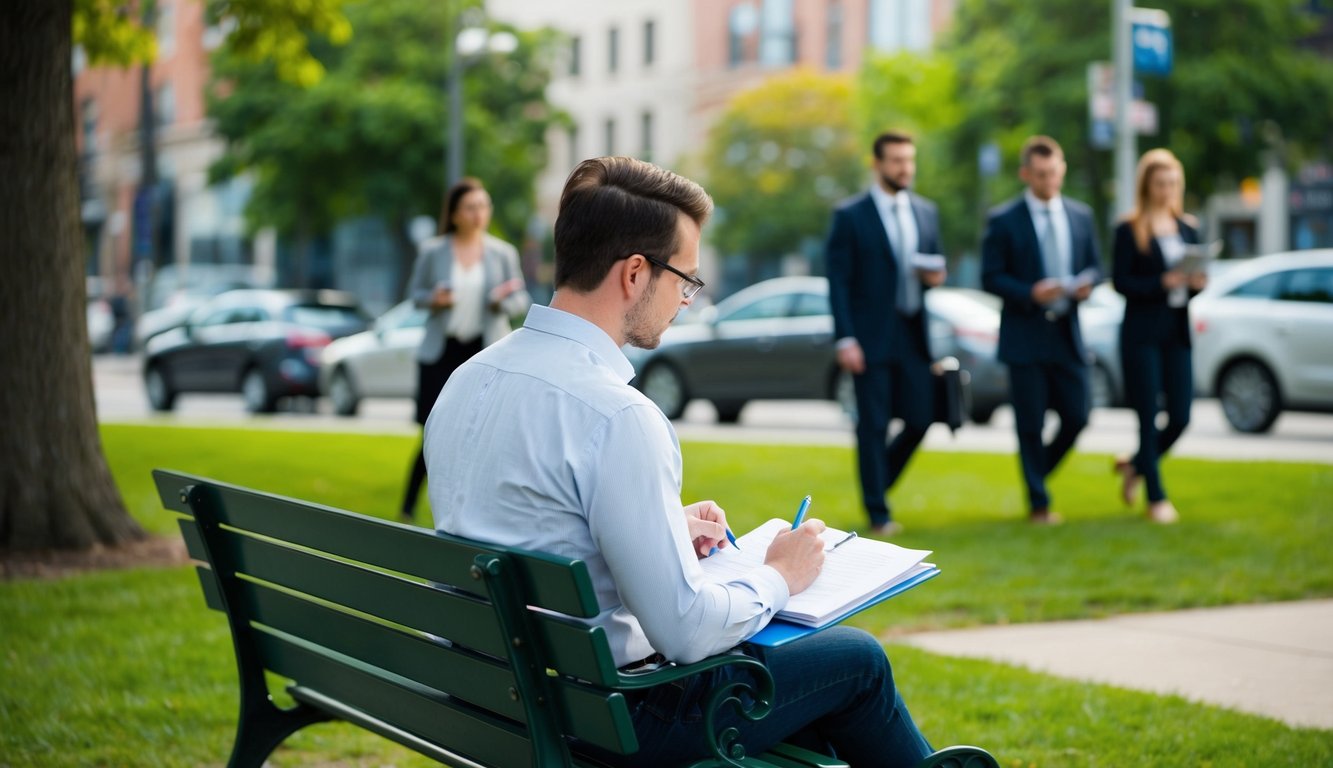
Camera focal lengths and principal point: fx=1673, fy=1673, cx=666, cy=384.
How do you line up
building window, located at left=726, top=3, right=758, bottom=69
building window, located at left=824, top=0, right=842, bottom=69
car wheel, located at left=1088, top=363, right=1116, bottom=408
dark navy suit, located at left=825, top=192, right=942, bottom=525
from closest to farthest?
dark navy suit, located at left=825, top=192, right=942, bottom=525, car wheel, located at left=1088, top=363, right=1116, bottom=408, building window, located at left=824, top=0, right=842, bottom=69, building window, located at left=726, top=3, right=758, bottom=69

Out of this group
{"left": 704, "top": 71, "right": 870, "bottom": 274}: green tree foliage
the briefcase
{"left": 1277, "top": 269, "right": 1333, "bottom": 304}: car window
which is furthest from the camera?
{"left": 704, "top": 71, "right": 870, "bottom": 274}: green tree foliage

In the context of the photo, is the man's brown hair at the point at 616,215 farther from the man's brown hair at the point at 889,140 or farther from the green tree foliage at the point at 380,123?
the green tree foliage at the point at 380,123

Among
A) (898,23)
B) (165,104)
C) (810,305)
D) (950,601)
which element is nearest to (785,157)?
(898,23)

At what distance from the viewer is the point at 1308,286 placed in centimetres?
1560

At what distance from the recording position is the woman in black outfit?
8.94 meters

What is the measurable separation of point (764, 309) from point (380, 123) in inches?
858

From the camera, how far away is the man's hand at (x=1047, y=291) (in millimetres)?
8586

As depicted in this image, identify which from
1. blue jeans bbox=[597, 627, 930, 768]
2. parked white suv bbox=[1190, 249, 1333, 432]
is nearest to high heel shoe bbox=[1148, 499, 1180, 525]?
blue jeans bbox=[597, 627, 930, 768]

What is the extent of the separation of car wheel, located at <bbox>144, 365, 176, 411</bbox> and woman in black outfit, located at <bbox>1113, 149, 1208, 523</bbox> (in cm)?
1685

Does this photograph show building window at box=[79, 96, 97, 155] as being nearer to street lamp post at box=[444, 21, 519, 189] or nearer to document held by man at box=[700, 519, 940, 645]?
street lamp post at box=[444, 21, 519, 189]

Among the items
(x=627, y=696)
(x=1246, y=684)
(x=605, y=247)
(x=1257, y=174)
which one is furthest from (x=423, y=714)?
(x=1257, y=174)

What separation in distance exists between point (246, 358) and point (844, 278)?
15.0 metres

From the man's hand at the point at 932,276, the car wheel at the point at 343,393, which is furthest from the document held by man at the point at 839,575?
the car wheel at the point at 343,393

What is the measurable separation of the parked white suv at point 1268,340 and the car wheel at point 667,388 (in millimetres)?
5575
